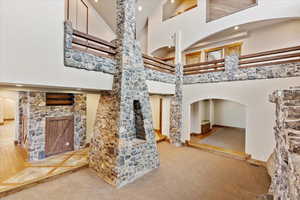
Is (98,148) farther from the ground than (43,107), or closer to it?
closer to it

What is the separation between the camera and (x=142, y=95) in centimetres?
420

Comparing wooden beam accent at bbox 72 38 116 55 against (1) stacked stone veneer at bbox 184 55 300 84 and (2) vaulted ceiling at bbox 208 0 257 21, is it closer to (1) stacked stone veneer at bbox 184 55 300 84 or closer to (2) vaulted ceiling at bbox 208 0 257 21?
(1) stacked stone veneer at bbox 184 55 300 84

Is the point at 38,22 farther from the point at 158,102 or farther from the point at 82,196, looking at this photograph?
the point at 158,102

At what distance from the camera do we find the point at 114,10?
6680 millimetres

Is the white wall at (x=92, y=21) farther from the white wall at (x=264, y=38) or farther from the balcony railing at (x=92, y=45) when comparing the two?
the white wall at (x=264, y=38)

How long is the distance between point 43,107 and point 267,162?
26.7ft

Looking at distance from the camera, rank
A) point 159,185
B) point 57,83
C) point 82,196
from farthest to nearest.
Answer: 1. point 159,185
2. point 82,196
3. point 57,83

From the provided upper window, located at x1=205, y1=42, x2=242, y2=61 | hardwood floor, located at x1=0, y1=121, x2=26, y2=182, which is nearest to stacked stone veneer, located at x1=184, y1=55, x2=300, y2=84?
upper window, located at x1=205, y1=42, x2=242, y2=61

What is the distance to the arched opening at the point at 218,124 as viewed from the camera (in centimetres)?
660

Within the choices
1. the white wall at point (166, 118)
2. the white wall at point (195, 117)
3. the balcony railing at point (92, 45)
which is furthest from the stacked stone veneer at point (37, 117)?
the white wall at point (195, 117)

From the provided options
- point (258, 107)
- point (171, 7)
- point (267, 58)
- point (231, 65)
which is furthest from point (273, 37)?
point (171, 7)

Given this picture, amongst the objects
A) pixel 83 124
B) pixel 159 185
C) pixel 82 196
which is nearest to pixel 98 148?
pixel 82 196

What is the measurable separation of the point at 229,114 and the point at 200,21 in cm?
691

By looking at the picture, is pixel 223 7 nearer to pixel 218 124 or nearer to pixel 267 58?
pixel 267 58
